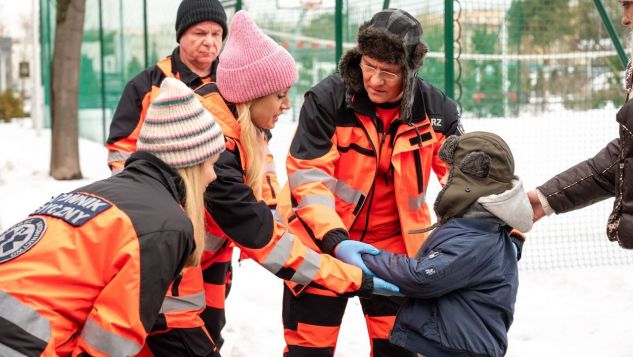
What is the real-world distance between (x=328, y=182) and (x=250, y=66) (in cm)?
54

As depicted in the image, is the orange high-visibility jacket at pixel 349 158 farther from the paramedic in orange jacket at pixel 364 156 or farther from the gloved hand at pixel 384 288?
the gloved hand at pixel 384 288

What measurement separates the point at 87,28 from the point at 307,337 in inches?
773

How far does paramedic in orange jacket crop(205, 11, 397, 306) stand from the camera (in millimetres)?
3461

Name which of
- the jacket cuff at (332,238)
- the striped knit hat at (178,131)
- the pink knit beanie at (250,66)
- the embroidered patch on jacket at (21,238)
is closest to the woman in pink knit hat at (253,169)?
the pink knit beanie at (250,66)

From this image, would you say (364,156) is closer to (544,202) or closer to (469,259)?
(469,259)

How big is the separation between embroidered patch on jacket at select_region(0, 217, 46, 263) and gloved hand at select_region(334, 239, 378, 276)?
1288mm

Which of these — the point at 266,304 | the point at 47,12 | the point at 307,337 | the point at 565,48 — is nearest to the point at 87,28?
the point at 47,12

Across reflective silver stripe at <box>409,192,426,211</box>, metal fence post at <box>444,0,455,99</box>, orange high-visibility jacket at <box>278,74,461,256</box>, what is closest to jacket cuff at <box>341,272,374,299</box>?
orange high-visibility jacket at <box>278,74,461,256</box>

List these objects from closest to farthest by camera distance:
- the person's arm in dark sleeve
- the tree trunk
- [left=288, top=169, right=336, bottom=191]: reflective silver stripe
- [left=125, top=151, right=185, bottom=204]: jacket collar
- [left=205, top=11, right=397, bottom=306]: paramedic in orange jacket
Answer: [left=125, top=151, right=185, bottom=204]: jacket collar → the person's arm in dark sleeve → [left=205, top=11, right=397, bottom=306]: paramedic in orange jacket → [left=288, top=169, right=336, bottom=191]: reflective silver stripe → the tree trunk

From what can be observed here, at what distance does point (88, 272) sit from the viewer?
8.29 feet

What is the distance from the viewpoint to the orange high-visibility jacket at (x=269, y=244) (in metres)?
3.46

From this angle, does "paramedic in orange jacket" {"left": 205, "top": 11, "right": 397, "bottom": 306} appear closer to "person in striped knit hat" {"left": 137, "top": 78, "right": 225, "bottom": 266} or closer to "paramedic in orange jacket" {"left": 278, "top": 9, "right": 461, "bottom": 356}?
"paramedic in orange jacket" {"left": 278, "top": 9, "right": 461, "bottom": 356}

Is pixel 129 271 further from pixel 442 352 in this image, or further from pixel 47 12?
pixel 47 12

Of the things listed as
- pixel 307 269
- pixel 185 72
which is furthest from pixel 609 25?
pixel 307 269
